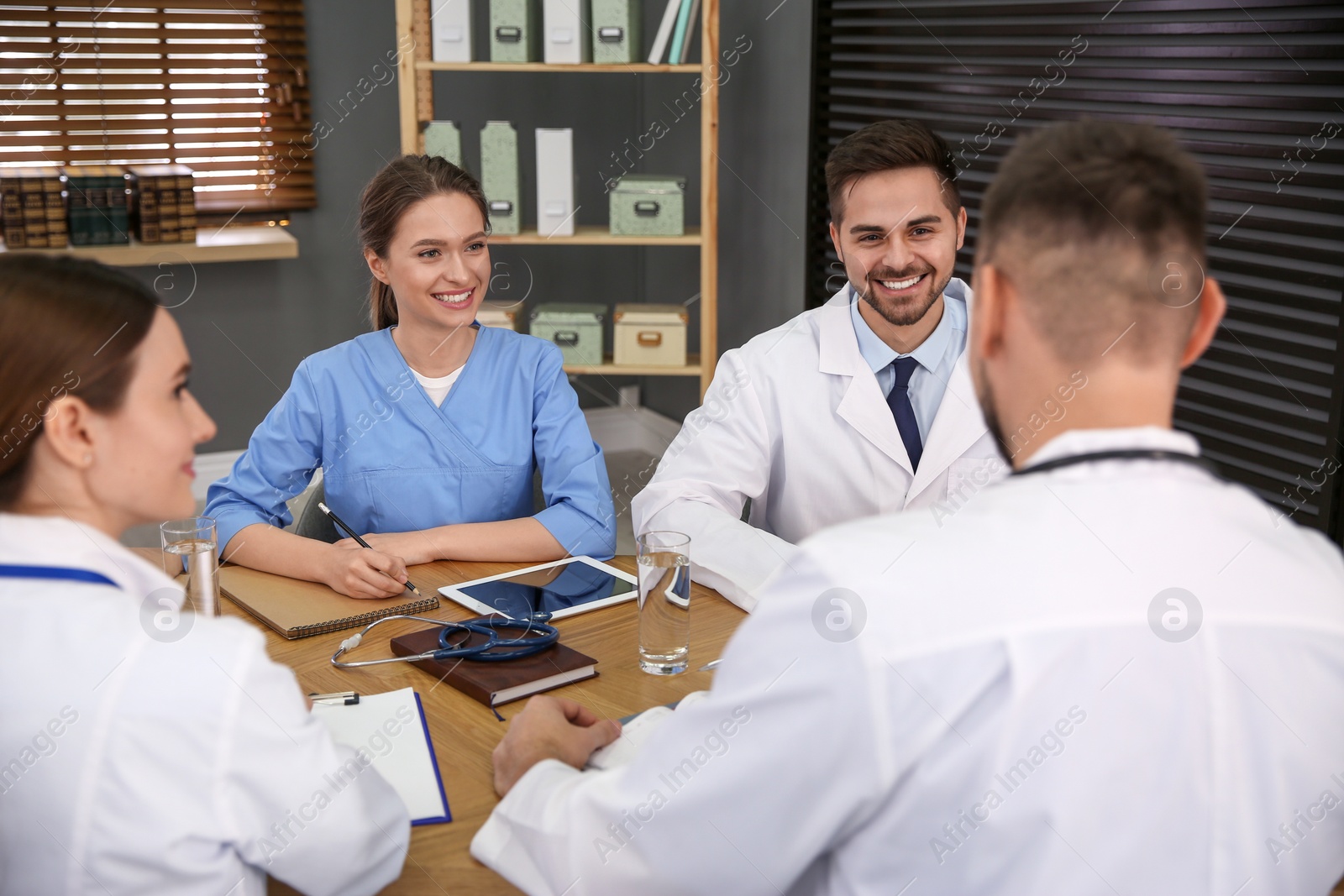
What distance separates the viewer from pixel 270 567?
178cm

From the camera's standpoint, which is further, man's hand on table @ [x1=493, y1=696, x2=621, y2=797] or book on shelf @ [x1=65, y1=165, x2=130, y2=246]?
book on shelf @ [x1=65, y1=165, x2=130, y2=246]

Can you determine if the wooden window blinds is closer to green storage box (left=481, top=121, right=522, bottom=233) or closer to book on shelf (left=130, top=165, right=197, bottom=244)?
book on shelf (left=130, top=165, right=197, bottom=244)

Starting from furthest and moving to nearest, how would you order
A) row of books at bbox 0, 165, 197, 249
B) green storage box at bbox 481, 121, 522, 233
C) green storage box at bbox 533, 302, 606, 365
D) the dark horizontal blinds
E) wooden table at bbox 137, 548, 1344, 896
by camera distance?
green storage box at bbox 533, 302, 606, 365
row of books at bbox 0, 165, 197, 249
green storage box at bbox 481, 121, 522, 233
the dark horizontal blinds
wooden table at bbox 137, 548, 1344, 896

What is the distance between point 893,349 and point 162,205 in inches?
111

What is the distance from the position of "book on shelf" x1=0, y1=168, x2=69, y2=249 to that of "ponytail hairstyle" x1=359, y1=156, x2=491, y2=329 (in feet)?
6.72

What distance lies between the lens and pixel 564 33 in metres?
3.54

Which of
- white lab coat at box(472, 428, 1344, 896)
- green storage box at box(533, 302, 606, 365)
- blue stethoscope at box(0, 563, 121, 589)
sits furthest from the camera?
green storage box at box(533, 302, 606, 365)

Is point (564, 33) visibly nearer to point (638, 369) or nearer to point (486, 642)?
point (638, 369)

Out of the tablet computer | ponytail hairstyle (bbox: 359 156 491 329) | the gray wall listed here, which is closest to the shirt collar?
the tablet computer

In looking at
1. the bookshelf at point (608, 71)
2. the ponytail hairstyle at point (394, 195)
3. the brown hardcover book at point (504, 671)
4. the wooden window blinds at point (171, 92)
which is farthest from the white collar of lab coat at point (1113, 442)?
the wooden window blinds at point (171, 92)

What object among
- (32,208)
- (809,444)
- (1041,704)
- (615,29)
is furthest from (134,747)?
(32,208)

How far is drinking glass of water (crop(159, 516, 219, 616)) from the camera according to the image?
152 centimetres

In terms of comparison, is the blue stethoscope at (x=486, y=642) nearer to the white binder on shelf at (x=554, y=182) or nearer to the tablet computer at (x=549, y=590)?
the tablet computer at (x=549, y=590)

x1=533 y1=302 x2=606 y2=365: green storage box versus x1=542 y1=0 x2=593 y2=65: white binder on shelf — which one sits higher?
x1=542 y1=0 x2=593 y2=65: white binder on shelf
